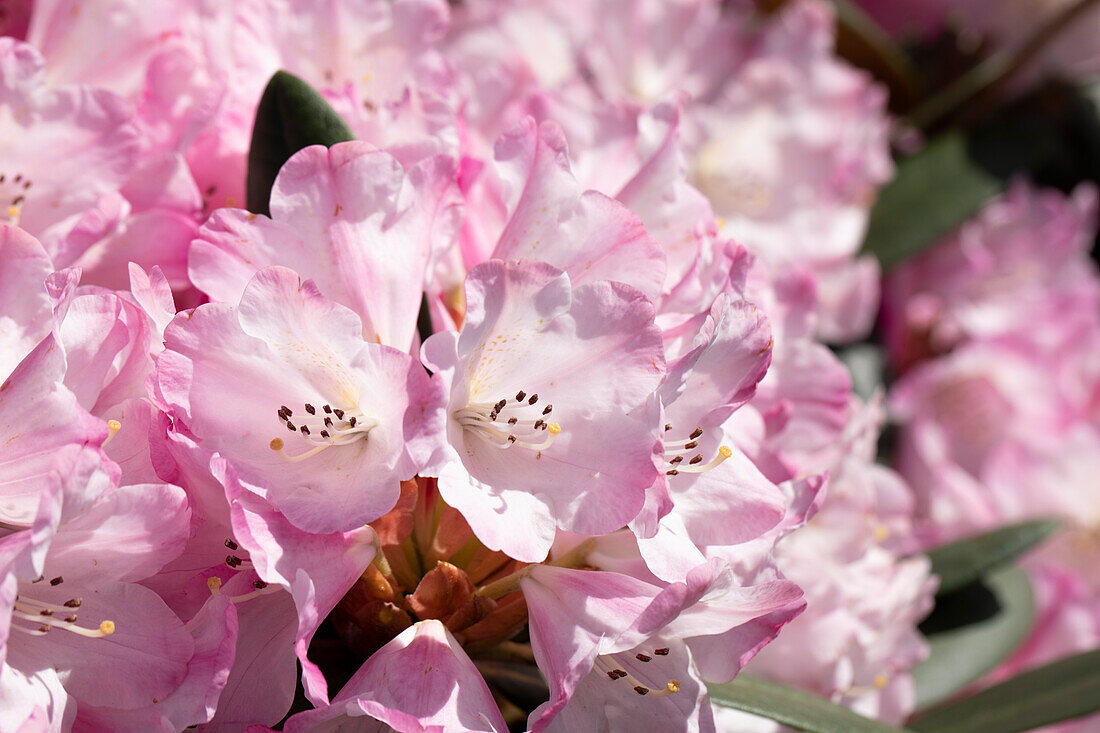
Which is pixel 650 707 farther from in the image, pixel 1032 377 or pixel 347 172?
pixel 1032 377

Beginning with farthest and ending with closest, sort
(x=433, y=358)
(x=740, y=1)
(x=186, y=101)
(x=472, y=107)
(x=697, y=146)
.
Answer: (x=740, y=1), (x=697, y=146), (x=472, y=107), (x=186, y=101), (x=433, y=358)

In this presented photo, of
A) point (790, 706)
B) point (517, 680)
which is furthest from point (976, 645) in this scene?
point (517, 680)

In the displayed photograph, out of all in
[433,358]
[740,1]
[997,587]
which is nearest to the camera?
[433,358]

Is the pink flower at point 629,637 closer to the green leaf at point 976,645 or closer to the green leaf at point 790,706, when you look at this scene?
the green leaf at point 790,706

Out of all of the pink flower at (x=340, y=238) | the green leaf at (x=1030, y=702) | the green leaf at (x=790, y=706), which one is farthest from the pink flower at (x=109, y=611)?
the green leaf at (x=1030, y=702)

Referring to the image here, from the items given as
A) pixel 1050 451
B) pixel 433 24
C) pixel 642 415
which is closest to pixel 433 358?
pixel 642 415

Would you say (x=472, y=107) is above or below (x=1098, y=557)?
above

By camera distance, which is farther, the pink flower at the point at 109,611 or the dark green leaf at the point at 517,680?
the dark green leaf at the point at 517,680

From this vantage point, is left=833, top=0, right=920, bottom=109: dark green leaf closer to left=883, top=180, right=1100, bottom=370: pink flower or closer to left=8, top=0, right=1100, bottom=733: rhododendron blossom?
left=883, top=180, right=1100, bottom=370: pink flower
